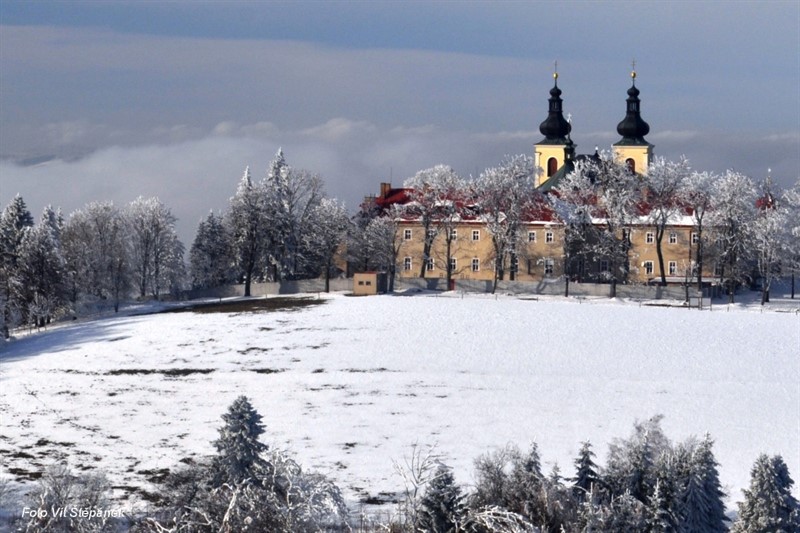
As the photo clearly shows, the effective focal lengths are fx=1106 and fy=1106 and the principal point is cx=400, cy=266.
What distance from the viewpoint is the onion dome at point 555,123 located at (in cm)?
10800

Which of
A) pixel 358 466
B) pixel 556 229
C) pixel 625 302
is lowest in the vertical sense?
pixel 358 466

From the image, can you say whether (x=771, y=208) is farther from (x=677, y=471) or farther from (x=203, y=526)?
(x=203, y=526)

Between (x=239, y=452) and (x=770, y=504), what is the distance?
12.5 meters

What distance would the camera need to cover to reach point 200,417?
44062 millimetres

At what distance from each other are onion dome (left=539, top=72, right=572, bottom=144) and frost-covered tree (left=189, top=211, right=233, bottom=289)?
3281 cm

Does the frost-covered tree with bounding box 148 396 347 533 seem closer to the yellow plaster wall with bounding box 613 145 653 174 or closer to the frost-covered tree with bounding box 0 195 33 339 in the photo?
the frost-covered tree with bounding box 0 195 33 339

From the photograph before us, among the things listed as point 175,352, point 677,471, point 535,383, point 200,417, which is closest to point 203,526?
point 677,471

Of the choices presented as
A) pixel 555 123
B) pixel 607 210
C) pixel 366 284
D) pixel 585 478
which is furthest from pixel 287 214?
pixel 585 478

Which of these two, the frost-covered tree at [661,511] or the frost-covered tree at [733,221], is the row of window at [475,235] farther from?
the frost-covered tree at [661,511]

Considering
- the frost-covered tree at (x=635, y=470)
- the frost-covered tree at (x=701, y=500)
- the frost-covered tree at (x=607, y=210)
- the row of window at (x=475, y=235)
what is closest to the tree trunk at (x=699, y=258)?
the frost-covered tree at (x=607, y=210)

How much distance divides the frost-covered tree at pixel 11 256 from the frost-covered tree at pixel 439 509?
1866 inches

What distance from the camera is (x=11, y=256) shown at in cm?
7531

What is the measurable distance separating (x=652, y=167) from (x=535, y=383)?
37026 millimetres

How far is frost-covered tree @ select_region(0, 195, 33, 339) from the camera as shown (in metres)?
68.6
